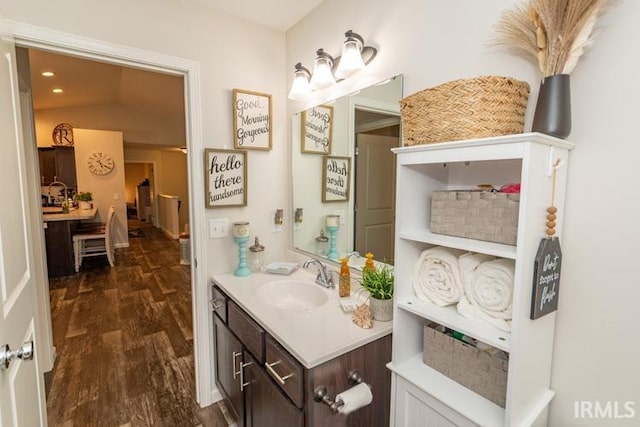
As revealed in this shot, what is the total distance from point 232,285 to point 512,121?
5.14 ft

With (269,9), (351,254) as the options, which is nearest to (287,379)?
(351,254)

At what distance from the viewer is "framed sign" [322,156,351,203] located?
1792 millimetres

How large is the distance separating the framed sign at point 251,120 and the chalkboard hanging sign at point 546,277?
1.70 m

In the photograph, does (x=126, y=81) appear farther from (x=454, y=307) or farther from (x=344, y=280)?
(x=454, y=307)

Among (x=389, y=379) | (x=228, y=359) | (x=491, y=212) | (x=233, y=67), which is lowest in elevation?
(x=228, y=359)

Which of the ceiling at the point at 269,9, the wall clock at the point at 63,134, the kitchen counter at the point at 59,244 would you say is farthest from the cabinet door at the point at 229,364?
the wall clock at the point at 63,134

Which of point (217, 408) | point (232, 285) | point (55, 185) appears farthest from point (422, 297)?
point (55, 185)

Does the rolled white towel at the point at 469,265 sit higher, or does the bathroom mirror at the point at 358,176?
the bathroom mirror at the point at 358,176

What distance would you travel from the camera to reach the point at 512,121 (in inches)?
35.4

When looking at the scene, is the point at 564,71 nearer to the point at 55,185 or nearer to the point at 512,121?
the point at 512,121

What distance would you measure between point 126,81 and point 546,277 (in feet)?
18.4

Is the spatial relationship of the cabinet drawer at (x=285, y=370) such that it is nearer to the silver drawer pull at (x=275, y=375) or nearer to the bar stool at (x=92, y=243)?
the silver drawer pull at (x=275, y=375)

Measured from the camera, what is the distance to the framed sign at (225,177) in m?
1.91

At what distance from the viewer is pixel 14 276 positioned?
1.10 metres
